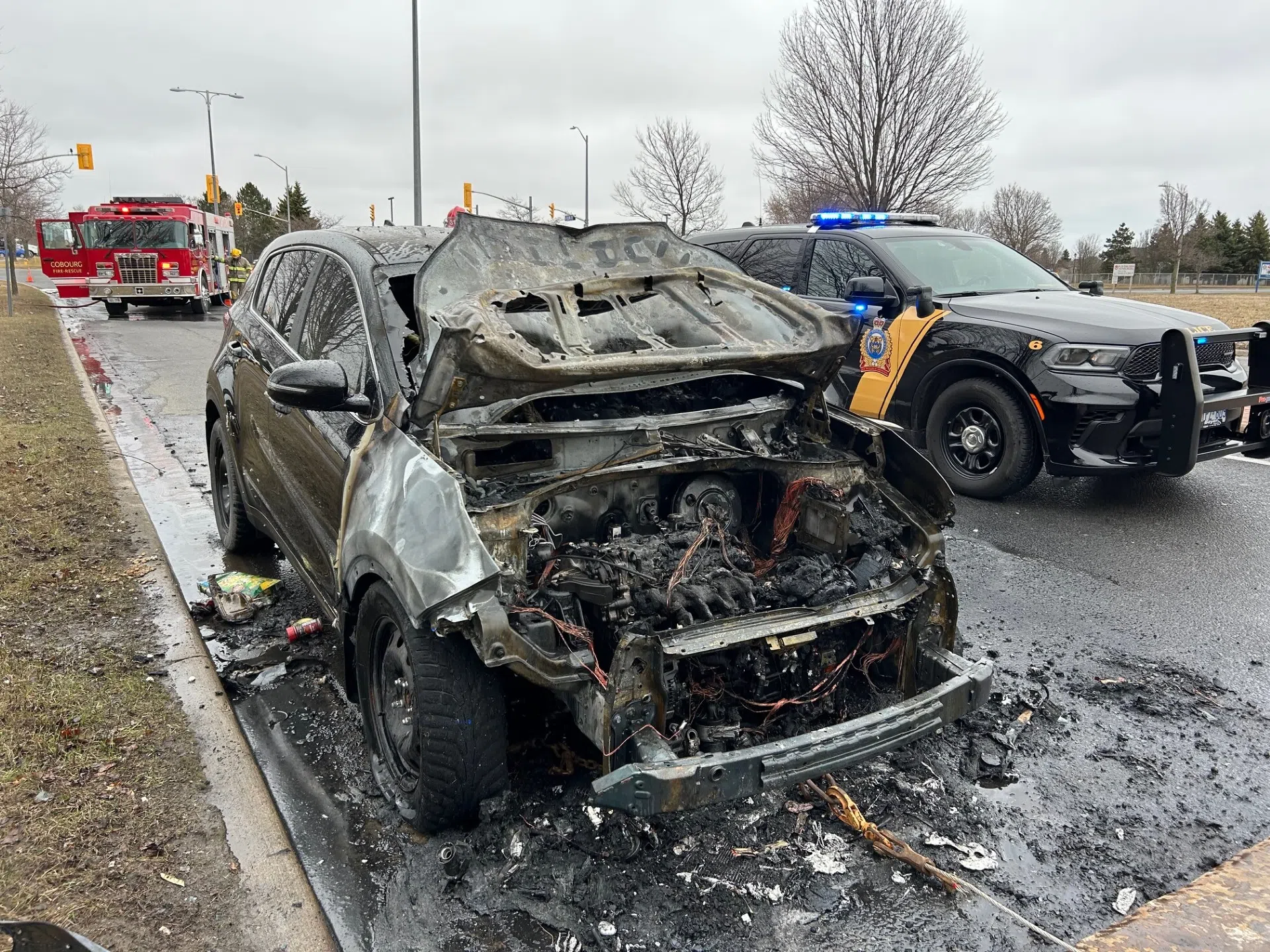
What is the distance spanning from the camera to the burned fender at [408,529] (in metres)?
2.57

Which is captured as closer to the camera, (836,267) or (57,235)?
(836,267)

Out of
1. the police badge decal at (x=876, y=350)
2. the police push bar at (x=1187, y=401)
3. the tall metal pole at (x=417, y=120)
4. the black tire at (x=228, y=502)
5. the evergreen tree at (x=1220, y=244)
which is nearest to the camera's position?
the black tire at (x=228, y=502)

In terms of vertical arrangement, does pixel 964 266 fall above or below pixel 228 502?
above

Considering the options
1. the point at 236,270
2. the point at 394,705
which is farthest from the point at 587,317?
the point at 236,270

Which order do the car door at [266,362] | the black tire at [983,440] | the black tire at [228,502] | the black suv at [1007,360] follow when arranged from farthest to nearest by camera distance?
the black tire at [983,440] < the black suv at [1007,360] < the black tire at [228,502] < the car door at [266,362]

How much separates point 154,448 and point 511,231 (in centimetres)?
582

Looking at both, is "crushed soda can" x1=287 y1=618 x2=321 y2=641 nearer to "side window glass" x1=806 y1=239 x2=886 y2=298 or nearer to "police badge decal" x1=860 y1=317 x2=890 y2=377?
"police badge decal" x1=860 y1=317 x2=890 y2=377

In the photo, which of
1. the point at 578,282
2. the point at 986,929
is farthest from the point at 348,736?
the point at 986,929

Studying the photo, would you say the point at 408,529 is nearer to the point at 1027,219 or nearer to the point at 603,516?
the point at 603,516

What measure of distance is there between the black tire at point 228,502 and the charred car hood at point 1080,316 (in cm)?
503

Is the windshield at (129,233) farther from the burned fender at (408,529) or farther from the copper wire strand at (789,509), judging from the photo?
the copper wire strand at (789,509)

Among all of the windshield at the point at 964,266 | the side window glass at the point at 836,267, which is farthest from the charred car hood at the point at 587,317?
the windshield at the point at 964,266

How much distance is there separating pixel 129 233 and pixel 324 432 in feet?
79.2

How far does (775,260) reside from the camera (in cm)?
789
